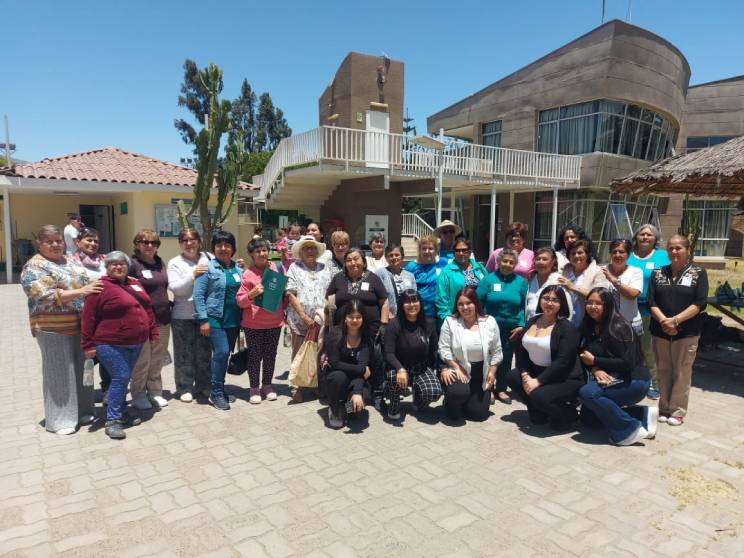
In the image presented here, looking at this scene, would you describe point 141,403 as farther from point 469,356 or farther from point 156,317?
point 469,356

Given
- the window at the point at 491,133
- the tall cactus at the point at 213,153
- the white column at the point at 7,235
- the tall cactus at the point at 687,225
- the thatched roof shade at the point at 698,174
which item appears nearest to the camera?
the thatched roof shade at the point at 698,174

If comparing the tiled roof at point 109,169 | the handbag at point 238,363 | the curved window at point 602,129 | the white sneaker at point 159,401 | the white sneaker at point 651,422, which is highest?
the curved window at point 602,129

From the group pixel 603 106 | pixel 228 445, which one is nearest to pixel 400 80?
pixel 603 106

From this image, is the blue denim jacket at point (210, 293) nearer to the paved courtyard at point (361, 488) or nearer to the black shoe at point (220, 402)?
the black shoe at point (220, 402)

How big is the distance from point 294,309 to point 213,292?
2.66 feet

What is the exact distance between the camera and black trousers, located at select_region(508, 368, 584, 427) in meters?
4.13

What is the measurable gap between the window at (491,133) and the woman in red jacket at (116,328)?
1898 centimetres

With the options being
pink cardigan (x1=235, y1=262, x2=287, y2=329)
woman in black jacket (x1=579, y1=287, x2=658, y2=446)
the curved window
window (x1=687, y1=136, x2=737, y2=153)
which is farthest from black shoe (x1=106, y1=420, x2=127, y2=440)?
window (x1=687, y1=136, x2=737, y2=153)

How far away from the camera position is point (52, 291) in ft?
12.5

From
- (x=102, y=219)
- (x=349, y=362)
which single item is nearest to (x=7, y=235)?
(x=102, y=219)

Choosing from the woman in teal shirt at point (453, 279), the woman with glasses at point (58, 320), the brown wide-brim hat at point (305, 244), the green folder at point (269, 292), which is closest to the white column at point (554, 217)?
the woman in teal shirt at point (453, 279)

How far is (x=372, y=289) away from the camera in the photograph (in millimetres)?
4676

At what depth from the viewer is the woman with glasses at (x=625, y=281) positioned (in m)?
4.63

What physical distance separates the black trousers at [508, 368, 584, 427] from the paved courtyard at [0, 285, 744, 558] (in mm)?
151
